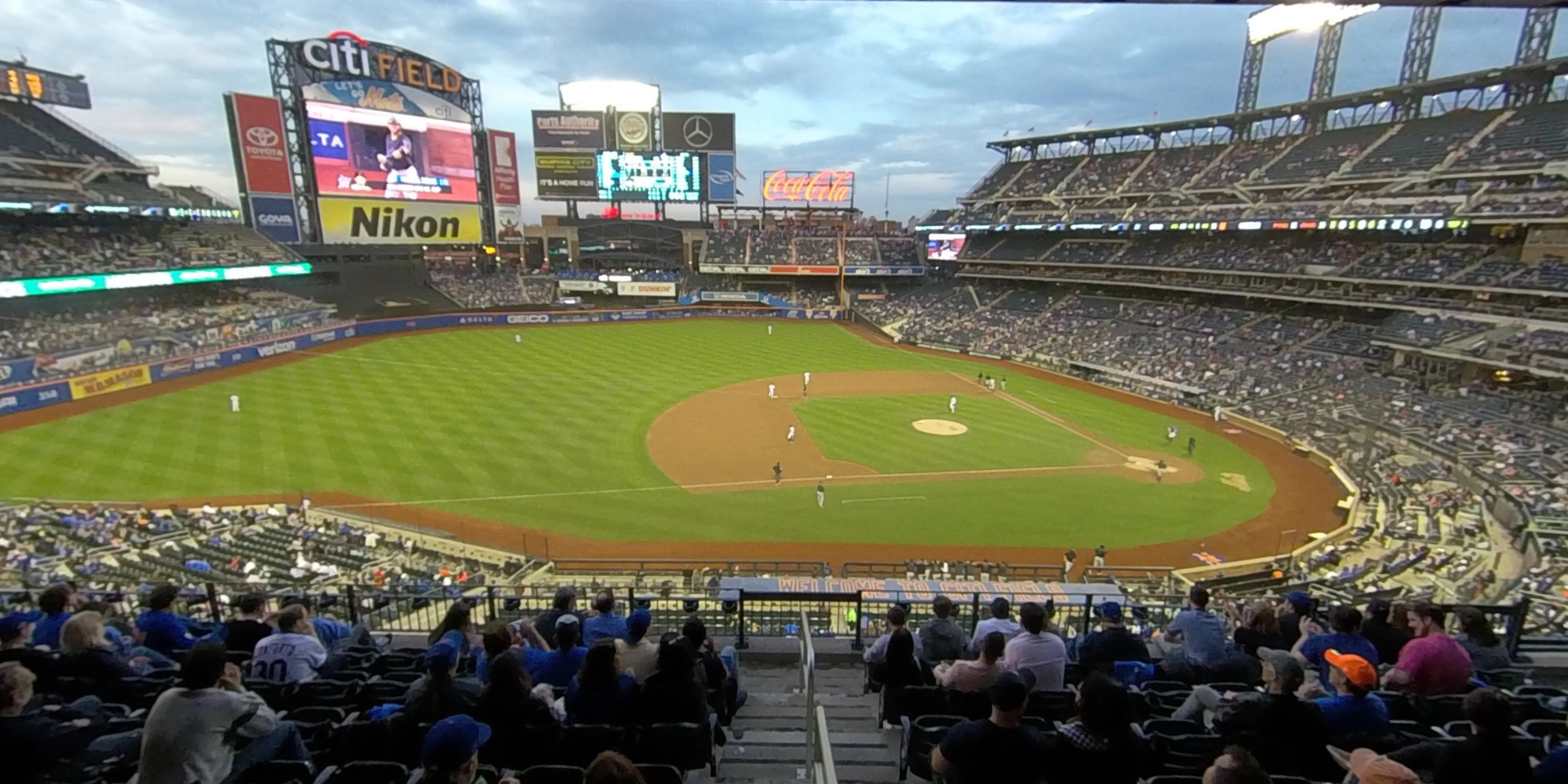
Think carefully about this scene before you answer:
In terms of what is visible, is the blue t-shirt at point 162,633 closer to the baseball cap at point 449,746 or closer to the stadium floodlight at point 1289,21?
the baseball cap at point 449,746

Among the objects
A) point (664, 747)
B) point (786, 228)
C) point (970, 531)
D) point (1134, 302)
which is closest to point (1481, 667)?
point (664, 747)

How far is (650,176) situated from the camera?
74500mm

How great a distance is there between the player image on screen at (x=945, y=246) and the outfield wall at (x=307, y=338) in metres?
12.3

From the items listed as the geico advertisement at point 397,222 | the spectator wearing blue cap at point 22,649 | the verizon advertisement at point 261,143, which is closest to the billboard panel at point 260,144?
the verizon advertisement at point 261,143

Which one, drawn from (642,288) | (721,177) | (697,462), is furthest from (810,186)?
(697,462)

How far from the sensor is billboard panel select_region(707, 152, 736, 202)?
7638cm

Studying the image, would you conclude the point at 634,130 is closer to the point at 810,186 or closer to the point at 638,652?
the point at 810,186

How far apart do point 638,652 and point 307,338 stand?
54.9m

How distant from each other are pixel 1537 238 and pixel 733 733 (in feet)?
150

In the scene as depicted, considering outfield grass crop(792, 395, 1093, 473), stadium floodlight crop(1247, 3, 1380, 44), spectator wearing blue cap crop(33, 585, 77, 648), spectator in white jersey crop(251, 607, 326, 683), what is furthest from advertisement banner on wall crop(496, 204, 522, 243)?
spectator in white jersey crop(251, 607, 326, 683)

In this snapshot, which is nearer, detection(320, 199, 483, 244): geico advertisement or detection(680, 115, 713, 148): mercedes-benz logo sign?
detection(320, 199, 483, 244): geico advertisement

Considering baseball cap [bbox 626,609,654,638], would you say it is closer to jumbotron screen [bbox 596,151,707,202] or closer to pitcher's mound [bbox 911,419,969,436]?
pitcher's mound [bbox 911,419,969,436]

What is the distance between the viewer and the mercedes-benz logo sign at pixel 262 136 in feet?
175

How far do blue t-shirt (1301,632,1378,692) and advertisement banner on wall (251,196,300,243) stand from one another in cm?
6878
